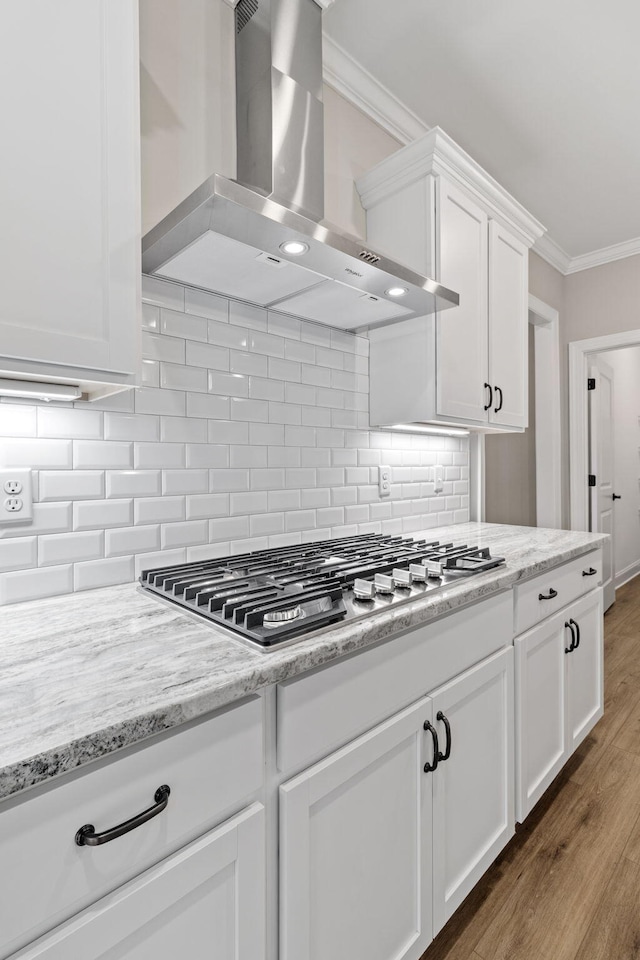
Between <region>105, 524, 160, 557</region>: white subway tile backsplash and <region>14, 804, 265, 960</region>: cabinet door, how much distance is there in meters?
0.75

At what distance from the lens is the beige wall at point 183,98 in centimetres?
140

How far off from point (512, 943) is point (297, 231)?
75.0 inches

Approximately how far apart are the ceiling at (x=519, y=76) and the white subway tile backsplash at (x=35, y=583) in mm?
2055

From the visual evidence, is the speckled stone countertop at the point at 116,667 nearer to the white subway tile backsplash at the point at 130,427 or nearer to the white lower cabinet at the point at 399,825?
the white lower cabinet at the point at 399,825

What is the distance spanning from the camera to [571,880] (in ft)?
5.10

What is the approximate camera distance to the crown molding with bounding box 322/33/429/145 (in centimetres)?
193

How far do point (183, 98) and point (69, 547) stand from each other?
1320 millimetres

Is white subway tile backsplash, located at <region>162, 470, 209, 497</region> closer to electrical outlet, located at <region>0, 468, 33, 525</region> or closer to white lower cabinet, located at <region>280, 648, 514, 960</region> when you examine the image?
electrical outlet, located at <region>0, 468, 33, 525</region>

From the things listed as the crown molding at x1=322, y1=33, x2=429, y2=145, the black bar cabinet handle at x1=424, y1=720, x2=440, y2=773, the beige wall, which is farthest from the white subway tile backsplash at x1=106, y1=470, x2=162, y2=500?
the crown molding at x1=322, y1=33, x2=429, y2=145

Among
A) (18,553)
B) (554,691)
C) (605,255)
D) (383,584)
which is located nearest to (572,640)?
(554,691)

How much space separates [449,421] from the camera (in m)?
2.00

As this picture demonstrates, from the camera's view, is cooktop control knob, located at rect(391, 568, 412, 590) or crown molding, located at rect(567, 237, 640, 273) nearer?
cooktop control knob, located at rect(391, 568, 412, 590)

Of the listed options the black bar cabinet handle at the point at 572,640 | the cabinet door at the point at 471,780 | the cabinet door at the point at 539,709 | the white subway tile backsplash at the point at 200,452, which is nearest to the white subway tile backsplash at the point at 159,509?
the white subway tile backsplash at the point at 200,452

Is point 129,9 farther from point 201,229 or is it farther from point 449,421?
point 449,421
